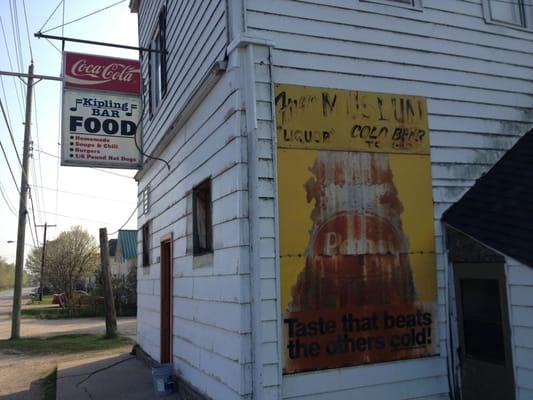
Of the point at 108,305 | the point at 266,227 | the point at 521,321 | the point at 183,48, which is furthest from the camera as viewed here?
the point at 108,305

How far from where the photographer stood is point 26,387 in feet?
31.6

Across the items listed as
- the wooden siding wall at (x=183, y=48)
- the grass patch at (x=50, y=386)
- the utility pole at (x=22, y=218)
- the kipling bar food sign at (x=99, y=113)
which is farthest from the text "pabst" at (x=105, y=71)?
the utility pole at (x=22, y=218)

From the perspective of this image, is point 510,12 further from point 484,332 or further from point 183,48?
point 183,48

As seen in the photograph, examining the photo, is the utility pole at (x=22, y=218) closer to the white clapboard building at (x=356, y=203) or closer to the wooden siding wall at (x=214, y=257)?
the wooden siding wall at (x=214, y=257)

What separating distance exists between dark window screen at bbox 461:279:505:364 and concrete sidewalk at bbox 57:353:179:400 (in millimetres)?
3875

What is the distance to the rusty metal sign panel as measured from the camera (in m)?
5.27

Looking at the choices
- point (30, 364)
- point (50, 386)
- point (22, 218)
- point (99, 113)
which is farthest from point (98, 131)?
point (22, 218)

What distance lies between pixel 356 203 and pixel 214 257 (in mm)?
1688

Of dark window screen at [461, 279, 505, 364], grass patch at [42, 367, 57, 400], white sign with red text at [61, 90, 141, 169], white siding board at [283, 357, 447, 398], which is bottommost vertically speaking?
grass patch at [42, 367, 57, 400]

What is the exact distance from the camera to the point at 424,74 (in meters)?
6.19

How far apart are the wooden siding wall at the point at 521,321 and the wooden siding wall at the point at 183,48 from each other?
3.71 metres

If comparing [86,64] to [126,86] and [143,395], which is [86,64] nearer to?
[126,86]

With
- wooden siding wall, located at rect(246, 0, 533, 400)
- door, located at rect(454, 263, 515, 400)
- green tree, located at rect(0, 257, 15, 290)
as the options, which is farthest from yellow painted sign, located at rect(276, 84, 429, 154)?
green tree, located at rect(0, 257, 15, 290)

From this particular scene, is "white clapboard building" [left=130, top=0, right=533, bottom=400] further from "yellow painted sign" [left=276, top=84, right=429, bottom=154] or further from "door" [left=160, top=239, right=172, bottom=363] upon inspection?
"door" [left=160, top=239, right=172, bottom=363]
